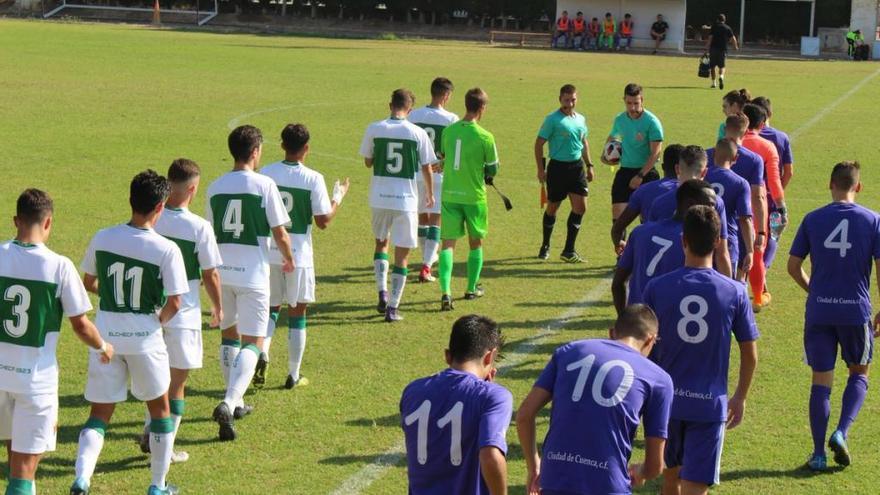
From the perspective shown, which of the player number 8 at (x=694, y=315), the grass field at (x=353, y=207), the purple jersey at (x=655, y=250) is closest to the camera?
the player number 8 at (x=694, y=315)

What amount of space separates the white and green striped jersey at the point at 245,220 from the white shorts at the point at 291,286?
2.61 feet

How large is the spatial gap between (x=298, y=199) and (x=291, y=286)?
29.0 inches

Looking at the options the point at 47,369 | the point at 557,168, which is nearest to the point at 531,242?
the point at 557,168

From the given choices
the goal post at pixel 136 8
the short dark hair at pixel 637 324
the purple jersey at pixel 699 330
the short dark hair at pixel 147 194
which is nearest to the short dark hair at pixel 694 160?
the purple jersey at pixel 699 330

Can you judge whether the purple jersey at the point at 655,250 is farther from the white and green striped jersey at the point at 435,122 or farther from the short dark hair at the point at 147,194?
the white and green striped jersey at the point at 435,122

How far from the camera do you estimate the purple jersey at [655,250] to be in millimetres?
8086

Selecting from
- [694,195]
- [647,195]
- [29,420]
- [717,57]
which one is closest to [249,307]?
[29,420]

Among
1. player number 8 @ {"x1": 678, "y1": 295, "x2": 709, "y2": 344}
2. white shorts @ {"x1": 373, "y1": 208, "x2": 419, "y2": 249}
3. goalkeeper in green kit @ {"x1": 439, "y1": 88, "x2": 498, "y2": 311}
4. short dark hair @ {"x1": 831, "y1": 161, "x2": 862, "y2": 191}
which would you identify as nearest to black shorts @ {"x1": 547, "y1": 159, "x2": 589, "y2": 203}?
goalkeeper in green kit @ {"x1": 439, "y1": 88, "x2": 498, "y2": 311}

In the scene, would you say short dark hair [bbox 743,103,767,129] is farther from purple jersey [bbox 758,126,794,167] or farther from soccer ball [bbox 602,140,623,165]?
soccer ball [bbox 602,140,623,165]

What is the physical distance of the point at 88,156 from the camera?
887 inches

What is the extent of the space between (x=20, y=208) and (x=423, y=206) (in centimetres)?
821

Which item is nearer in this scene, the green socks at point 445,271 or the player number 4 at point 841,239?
the player number 4 at point 841,239

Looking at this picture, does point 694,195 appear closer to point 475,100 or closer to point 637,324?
point 637,324

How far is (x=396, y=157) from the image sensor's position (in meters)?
13.1
